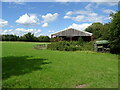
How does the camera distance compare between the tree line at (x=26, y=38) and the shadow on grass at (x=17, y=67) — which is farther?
the tree line at (x=26, y=38)

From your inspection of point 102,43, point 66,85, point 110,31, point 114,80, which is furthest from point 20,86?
point 102,43

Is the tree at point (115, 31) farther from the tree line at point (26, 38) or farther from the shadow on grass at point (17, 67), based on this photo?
the tree line at point (26, 38)

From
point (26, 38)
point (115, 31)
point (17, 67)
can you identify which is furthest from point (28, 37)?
point (17, 67)

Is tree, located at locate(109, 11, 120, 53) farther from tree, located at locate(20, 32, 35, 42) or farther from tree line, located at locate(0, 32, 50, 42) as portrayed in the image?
tree, located at locate(20, 32, 35, 42)

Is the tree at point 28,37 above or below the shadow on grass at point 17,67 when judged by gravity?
above

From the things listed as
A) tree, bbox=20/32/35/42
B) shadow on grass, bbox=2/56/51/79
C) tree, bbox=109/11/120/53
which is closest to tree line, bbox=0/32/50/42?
tree, bbox=20/32/35/42

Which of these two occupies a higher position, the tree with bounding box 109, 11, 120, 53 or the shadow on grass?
the tree with bounding box 109, 11, 120, 53

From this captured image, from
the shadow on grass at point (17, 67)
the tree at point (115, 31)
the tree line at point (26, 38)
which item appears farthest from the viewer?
the tree line at point (26, 38)

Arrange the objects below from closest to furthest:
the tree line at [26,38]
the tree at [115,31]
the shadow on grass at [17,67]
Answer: the shadow on grass at [17,67], the tree at [115,31], the tree line at [26,38]

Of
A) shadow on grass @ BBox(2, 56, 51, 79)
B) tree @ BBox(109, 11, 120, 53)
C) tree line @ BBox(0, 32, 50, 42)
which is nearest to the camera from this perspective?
shadow on grass @ BBox(2, 56, 51, 79)

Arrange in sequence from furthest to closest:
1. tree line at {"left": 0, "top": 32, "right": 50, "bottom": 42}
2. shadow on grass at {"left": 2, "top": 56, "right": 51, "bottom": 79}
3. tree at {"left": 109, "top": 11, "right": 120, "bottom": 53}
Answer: tree line at {"left": 0, "top": 32, "right": 50, "bottom": 42}
tree at {"left": 109, "top": 11, "right": 120, "bottom": 53}
shadow on grass at {"left": 2, "top": 56, "right": 51, "bottom": 79}

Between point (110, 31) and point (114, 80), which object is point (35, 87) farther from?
point (110, 31)

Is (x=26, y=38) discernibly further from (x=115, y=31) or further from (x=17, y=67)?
(x=17, y=67)

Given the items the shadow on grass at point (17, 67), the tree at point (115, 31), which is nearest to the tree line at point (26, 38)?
the tree at point (115, 31)
